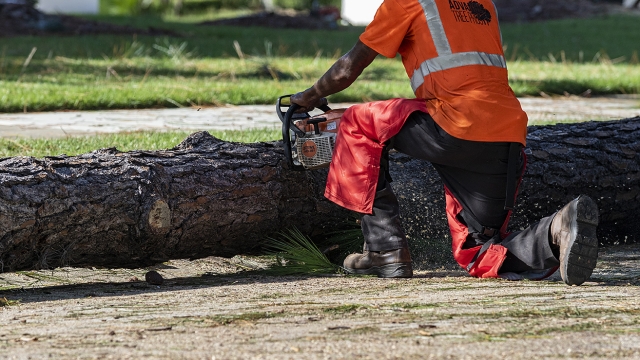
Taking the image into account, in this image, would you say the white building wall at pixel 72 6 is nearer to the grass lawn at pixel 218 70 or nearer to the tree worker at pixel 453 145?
the grass lawn at pixel 218 70

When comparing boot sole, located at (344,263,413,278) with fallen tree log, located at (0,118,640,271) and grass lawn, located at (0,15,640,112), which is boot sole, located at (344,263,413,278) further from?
grass lawn, located at (0,15,640,112)

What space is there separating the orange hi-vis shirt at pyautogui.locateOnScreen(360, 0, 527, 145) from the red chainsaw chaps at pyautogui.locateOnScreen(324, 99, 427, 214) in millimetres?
155

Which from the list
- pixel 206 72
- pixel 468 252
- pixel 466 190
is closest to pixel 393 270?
pixel 468 252

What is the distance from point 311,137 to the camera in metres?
4.15

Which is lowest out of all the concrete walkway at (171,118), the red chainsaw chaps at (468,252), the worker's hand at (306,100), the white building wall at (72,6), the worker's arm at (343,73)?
the red chainsaw chaps at (468,252)

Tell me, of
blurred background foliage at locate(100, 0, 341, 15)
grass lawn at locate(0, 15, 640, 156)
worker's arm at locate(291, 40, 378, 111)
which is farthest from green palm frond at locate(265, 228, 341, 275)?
blurred background foliage at locate(100, 0, 341, 15)

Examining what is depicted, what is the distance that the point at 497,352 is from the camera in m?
2.60

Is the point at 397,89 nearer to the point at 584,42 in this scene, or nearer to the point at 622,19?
the point at 584,42

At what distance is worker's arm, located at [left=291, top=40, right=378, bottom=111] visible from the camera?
12.9 feet

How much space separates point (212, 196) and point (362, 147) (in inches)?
29.8

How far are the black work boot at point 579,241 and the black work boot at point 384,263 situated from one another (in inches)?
29.0

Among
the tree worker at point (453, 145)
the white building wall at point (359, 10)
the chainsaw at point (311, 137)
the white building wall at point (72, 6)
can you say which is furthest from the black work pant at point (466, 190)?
the white building wall at point (72, 6)

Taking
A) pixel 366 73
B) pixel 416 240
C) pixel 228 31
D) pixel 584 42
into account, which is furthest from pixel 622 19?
→ pixel 416 240

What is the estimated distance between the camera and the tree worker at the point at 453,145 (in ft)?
12.4
